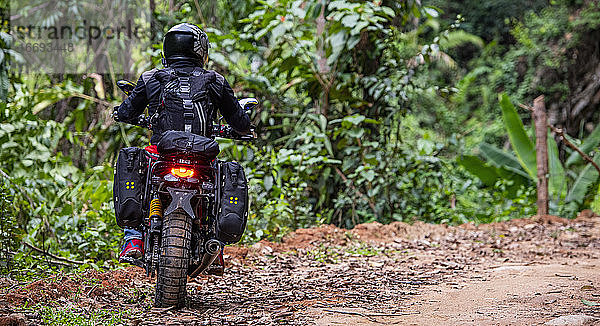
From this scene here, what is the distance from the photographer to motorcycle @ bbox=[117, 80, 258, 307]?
3.43 m

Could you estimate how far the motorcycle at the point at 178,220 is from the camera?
3430 mm

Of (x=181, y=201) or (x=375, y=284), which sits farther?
(x=375, y=284)

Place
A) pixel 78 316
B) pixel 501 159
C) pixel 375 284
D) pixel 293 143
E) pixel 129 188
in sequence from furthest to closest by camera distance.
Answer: pixel 501 159, pixel 293 143, pixel 375 284, pixel 129 188, pixel 78 316

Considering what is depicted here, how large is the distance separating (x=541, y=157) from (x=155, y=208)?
20.5 ft

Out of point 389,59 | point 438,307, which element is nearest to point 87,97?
point 389,59

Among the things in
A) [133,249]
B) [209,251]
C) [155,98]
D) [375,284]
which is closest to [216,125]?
[155,98]

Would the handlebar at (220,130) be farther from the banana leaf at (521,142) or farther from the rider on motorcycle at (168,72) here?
the banana leaf at (521,142)

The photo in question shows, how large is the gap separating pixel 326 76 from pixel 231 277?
4044 mm

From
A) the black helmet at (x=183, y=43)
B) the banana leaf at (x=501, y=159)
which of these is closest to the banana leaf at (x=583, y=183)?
the banana leaf at (x=501, y=159)

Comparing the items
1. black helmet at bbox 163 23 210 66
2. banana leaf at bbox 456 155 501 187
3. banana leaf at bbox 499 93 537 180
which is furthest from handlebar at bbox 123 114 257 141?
banana leaf at bbox 456 155 501 187

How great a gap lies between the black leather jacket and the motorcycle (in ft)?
0.28

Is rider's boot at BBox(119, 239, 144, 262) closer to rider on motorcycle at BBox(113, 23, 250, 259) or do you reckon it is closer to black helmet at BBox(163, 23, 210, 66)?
rider on motorcycle at BBox(113, 23, 250, 259)

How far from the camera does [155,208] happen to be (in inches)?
142

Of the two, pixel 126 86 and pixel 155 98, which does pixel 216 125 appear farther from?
pixel 126 86
